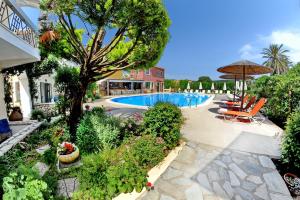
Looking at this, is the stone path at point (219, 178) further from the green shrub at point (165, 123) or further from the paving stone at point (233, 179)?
the green shrub at point (165, 123)

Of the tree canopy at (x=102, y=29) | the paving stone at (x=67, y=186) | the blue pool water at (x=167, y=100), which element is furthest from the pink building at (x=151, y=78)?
the paving stone at (x=67, y=186)

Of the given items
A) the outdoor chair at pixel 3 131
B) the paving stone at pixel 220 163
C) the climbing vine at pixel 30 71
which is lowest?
the paving stone at pixel 220 163

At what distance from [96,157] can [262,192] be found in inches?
156

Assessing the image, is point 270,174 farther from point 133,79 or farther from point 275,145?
point 133,79

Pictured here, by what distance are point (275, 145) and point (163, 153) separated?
12.8ft

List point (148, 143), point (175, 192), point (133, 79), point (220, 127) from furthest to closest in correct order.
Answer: point (133, 79)
point (220, 127)
point (148, 143)
point (175, 192)

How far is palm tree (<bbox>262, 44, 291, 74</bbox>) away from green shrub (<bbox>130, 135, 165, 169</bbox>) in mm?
48733

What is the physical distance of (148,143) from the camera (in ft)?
16.3

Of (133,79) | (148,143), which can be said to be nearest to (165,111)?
(148,143)

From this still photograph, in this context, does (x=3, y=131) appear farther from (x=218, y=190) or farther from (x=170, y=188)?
(x=218, y=190)

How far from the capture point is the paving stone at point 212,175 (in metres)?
4.48

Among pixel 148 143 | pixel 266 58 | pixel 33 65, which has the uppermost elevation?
pixel 266 58

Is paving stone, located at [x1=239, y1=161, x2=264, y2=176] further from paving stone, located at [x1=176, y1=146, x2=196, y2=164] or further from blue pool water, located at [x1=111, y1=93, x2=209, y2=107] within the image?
blue pool water, located at [x1=111, y1=93, x2=209, y2=107]

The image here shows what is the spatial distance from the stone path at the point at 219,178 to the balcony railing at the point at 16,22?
6457 millimetres
